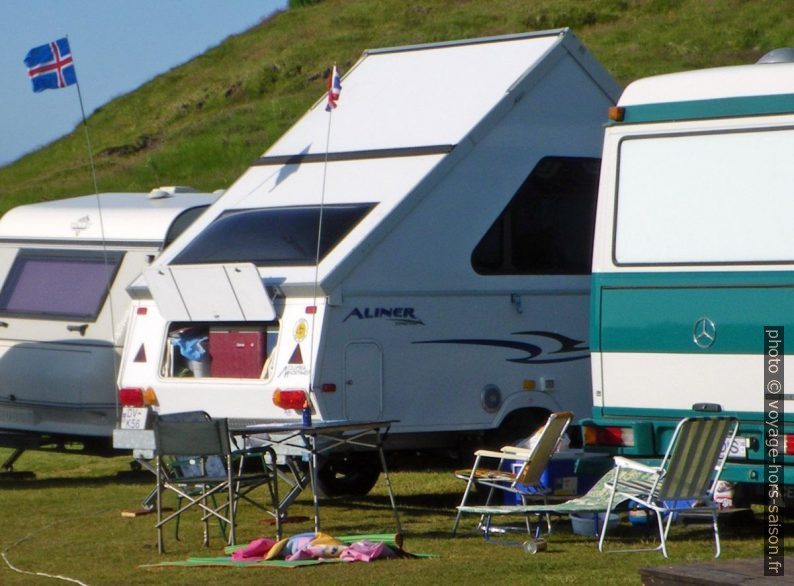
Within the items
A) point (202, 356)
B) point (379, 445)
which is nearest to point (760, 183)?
point (379, 445)

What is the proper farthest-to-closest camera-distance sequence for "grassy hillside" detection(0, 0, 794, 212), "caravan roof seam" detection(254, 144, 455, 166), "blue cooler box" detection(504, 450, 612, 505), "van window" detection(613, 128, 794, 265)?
"grassy hillside" detection(0, 0, 794, 212) < "caravan roof seam" detection(254, 144, 455, 166) < "blue cooler box" detection(504, 450, 612, 505) < "van window" detection(613, 128, 794, 265)

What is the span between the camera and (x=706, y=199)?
9.09m

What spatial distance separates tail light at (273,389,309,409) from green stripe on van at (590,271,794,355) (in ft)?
6.21

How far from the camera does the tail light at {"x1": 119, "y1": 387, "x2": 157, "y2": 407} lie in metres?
10.9

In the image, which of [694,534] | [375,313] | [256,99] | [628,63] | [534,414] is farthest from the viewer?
[256,99]

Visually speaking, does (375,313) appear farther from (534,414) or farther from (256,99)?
(256,99)

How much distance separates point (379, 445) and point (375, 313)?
104cm

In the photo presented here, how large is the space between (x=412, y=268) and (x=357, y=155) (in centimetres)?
116

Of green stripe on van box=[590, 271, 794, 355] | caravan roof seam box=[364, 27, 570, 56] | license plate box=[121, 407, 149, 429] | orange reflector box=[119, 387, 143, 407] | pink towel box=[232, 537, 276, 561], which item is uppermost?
caravan roof seam box=[364, 27, 570, 56]

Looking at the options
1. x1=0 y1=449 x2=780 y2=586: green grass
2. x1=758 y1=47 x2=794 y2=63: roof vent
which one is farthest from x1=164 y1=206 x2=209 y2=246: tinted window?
x1=758 y1=47 x2=794 y2=63: roof vent

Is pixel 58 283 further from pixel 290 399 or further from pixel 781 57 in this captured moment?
pixel 781 57

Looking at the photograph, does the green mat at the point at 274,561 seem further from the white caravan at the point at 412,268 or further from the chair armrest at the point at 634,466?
the white caravan at the point at 412,268

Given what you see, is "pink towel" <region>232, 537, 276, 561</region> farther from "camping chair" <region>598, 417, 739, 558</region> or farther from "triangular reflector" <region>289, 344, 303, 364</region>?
"camping chair" <region>598, 417, 739, 558</region>

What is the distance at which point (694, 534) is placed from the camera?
30.9 ft
